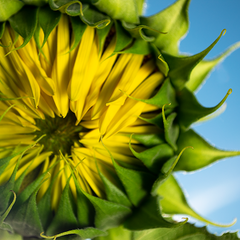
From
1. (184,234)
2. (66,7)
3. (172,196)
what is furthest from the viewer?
(184,234)

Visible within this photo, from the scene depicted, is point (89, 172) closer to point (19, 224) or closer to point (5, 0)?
point (19, 224)

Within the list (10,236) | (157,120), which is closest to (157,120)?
(157,120)

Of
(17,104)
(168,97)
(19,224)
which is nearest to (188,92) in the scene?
(168,97)

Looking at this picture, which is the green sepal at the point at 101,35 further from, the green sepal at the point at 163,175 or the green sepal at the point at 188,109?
the green sepal at the point at 163,175

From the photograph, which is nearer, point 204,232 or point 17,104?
point 17,104

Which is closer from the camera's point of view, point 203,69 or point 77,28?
point 77,28

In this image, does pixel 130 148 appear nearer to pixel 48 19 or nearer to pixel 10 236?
pixel 48 19
